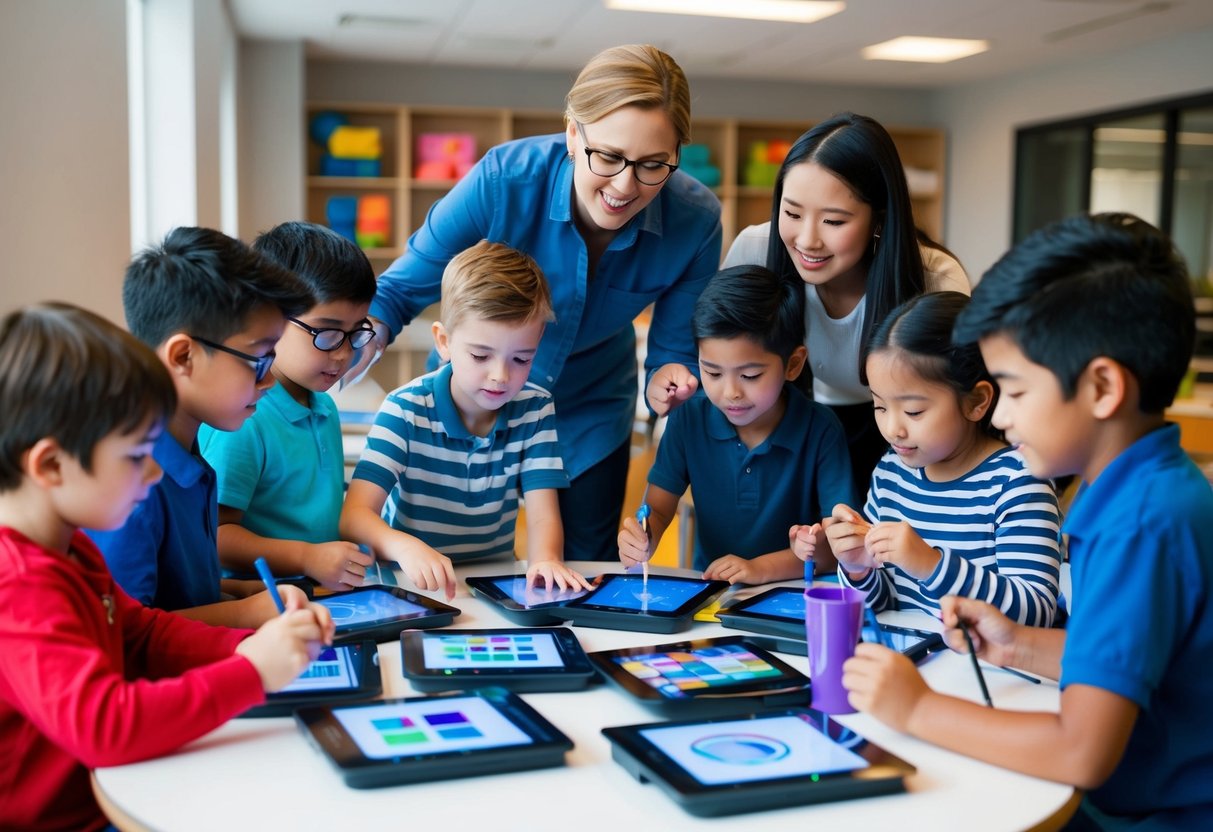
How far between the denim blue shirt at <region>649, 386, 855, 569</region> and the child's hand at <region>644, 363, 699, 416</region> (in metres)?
0.05

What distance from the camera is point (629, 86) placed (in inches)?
71.5

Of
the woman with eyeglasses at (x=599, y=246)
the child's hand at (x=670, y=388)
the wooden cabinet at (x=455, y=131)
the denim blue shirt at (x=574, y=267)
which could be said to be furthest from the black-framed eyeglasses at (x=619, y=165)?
the wooden cabinet at (x=455, y=131)

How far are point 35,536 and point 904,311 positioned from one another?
115 cm

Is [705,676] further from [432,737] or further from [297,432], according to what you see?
Result: [297,432]

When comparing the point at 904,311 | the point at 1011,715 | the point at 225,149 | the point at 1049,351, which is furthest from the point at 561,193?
the point at 225,149

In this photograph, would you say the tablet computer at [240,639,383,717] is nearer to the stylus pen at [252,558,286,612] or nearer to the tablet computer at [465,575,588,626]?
the stylus pen at [252,558,286,612]

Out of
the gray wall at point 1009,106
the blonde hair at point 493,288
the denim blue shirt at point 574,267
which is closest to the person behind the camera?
the blonde hair at point 493,288

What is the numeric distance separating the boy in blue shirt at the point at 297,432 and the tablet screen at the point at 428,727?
1.95ft

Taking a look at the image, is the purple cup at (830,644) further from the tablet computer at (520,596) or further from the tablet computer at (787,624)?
the tablet computer at (520,596)

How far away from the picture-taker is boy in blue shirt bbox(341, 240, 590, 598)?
1.79 metres

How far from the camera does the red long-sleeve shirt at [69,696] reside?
3.11 ft

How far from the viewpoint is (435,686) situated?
1161mm

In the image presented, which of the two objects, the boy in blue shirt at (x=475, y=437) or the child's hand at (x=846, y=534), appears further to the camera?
the boy in blue shirt at (x=475, y=437)

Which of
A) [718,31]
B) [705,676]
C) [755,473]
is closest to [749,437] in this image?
[755,473]
